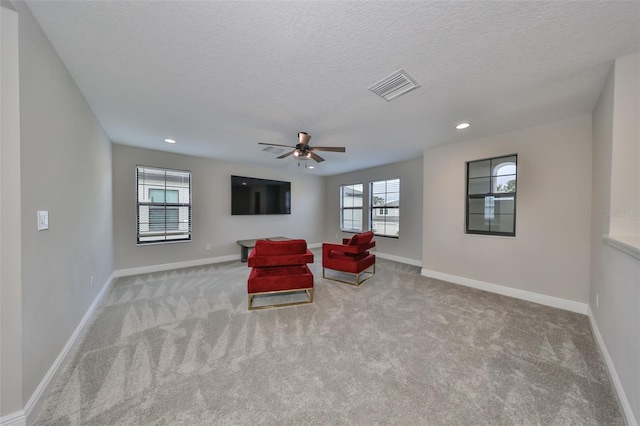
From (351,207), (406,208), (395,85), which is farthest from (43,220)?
(351,207)

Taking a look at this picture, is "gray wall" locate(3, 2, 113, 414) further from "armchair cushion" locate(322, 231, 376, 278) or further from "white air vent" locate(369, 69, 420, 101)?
"armchair cushion" locate(322, 231, 376, 278)

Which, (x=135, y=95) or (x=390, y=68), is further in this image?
(x=135, y=95)

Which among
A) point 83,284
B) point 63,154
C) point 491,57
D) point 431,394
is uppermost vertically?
point 491,57

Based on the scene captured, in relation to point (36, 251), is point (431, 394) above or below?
below

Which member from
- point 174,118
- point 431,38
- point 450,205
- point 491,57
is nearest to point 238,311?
point 174,118

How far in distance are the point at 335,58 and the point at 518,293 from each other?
3926 millimetres

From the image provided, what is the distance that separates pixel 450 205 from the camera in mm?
3867

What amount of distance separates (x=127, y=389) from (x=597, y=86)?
479cm

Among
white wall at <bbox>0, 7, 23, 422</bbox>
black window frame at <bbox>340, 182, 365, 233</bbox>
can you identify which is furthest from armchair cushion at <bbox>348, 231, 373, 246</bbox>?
white wall at <bbox>0, 7, 23, 422</bbox>

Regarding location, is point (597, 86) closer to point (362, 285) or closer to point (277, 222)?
point (362, 285)

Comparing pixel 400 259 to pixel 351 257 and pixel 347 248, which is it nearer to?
pixel 351 257

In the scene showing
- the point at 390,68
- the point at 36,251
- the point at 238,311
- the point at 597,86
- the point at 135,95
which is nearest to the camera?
the point at 36,251

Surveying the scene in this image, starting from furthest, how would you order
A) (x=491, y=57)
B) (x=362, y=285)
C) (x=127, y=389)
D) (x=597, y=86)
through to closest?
1. (x=362, y=285)
2. (x=597, y=86)
3. (x=491, y=57)
4. (x=127, y=389)

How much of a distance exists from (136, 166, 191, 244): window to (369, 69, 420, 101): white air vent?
14.6ft
